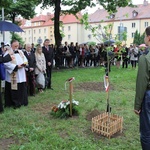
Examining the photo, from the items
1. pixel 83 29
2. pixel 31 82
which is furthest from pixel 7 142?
pixel 83 29

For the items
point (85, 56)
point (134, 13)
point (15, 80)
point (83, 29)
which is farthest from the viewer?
point (83, 29)

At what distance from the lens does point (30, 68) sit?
774 centimetres

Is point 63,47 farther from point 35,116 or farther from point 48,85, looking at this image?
point 35,116

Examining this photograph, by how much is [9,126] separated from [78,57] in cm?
1246

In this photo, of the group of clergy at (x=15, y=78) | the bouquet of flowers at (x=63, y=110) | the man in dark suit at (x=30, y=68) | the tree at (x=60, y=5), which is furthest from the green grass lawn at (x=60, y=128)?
the tree at (x=60, y=5)

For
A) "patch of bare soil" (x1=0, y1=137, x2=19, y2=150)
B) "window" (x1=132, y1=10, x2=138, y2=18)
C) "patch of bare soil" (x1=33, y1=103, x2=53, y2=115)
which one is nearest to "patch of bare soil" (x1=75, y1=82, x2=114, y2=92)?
"patch of bare soil" (x1=33, y1=103, x2=53, y2=115)

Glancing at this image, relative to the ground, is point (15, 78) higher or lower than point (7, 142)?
higher

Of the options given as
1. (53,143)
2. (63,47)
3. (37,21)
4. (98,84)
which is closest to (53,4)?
(63,47)

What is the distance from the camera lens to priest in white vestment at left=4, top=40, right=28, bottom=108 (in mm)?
6492

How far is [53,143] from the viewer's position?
4.42m

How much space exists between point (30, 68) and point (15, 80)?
1234 mm

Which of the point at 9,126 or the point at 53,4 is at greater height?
the point at 53,4

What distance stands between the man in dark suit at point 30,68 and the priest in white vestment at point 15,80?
969 mm

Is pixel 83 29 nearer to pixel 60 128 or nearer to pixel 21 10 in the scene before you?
pixel 21 10
